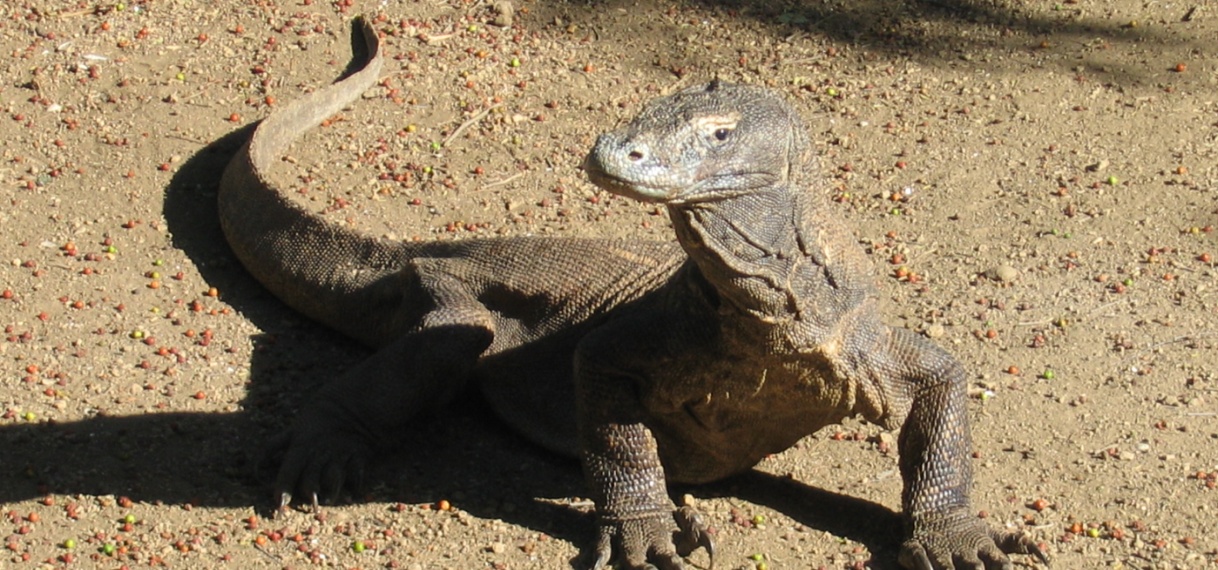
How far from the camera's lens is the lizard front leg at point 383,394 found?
17.7 feet

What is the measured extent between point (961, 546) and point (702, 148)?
167 centimetres

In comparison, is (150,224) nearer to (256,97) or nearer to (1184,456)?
(256,97)

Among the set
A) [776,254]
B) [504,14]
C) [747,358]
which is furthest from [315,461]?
[504,14]

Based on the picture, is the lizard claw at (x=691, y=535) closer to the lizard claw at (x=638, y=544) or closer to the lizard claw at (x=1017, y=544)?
the lizard claw at (x=638, y=544)

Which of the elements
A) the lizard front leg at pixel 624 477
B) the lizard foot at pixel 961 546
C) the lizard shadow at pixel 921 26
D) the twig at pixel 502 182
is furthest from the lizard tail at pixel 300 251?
the lizard shadow at pixel 921 26

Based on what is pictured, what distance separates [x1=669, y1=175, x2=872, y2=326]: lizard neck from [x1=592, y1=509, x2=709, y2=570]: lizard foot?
0.90 m

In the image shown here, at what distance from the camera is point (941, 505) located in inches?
194

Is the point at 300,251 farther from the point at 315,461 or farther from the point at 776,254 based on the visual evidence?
the point at 776,254

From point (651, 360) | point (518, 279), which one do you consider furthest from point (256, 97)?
point (651, 360)

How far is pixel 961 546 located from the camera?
4832mm

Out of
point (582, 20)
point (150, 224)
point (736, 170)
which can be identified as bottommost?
point (150, 224)

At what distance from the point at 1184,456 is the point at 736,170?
245cm

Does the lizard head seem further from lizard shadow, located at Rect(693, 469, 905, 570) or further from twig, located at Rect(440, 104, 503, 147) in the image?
twig, located at Rect(440, 104, 503, 147)

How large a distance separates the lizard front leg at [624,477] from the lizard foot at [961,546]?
620 mm
